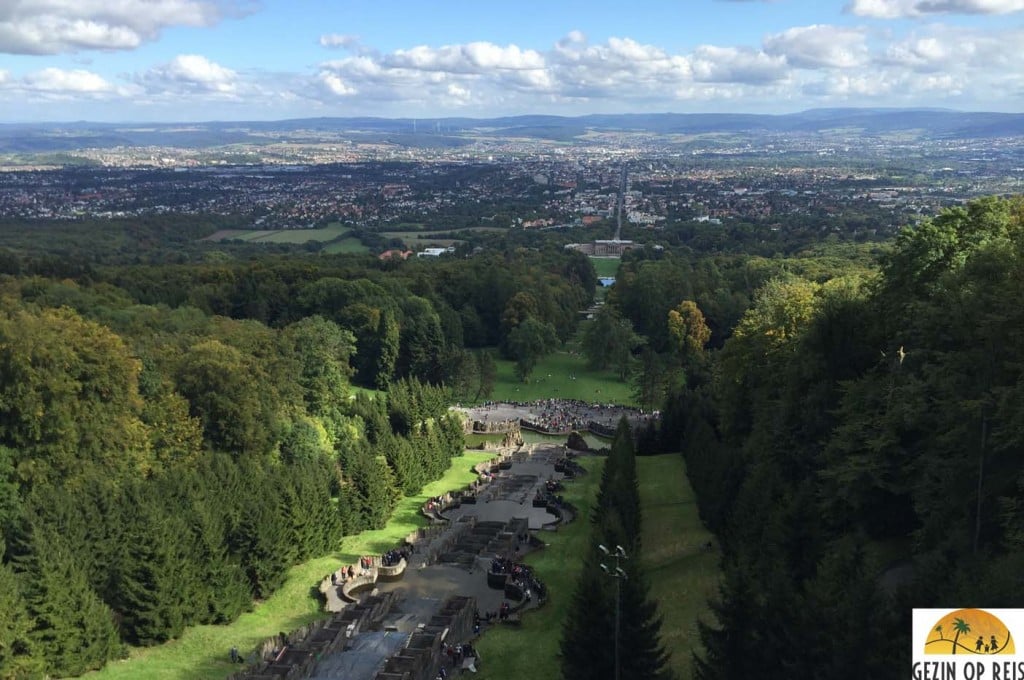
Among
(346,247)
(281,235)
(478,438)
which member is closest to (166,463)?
(478,438)

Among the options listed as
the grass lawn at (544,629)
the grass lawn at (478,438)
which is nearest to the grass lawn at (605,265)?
the grass lawn at (478,438)

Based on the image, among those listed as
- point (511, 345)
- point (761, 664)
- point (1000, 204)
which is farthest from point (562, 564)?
point (511, 345)

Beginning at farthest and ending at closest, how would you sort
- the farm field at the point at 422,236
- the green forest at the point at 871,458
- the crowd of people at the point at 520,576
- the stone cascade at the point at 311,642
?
the farm field at the point at 422,236
the crowd of people at the point at 520,576
the stone cascade at the point at 311,642
the green forest at the point at 871,458

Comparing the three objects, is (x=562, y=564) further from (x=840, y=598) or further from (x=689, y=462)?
(x=840, y=598)

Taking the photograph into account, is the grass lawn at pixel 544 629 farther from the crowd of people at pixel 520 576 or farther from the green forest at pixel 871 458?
the green forest at pixel 871 458

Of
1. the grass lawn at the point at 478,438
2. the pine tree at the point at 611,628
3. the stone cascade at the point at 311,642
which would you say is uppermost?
the pine tree at the point at 611,628

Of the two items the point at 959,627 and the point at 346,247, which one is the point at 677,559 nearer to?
the point at 959,627
